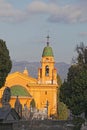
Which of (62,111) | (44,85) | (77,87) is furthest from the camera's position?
(44,85)

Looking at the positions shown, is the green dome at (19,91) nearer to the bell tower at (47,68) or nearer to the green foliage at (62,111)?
the bell tower at (47,68)

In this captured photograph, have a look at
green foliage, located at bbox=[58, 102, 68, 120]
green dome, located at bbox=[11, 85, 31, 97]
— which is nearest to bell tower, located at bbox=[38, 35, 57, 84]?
green dome, located at bbox=[11, 85, 31, 97]

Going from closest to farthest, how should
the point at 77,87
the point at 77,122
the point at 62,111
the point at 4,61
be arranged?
the point at 77,122 → the point at 77,87 → the point at 4,61 → the point at 62,111

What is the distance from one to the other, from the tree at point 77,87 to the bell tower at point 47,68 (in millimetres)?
52122

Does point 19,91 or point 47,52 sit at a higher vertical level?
point 47,52

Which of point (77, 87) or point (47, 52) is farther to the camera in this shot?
point (47, 52)

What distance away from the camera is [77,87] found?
54.6 metres

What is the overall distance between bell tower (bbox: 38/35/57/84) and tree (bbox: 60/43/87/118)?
52.1 m

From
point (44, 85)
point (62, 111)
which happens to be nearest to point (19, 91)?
point (44, 85)

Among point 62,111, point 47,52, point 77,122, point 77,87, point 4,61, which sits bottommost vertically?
point 77,122

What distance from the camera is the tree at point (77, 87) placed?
53656 mm

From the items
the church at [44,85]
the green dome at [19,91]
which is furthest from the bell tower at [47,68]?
the green dome at [19,91]

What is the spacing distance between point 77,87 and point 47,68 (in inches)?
2257

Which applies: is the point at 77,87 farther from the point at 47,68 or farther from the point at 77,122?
the point at 47,68
